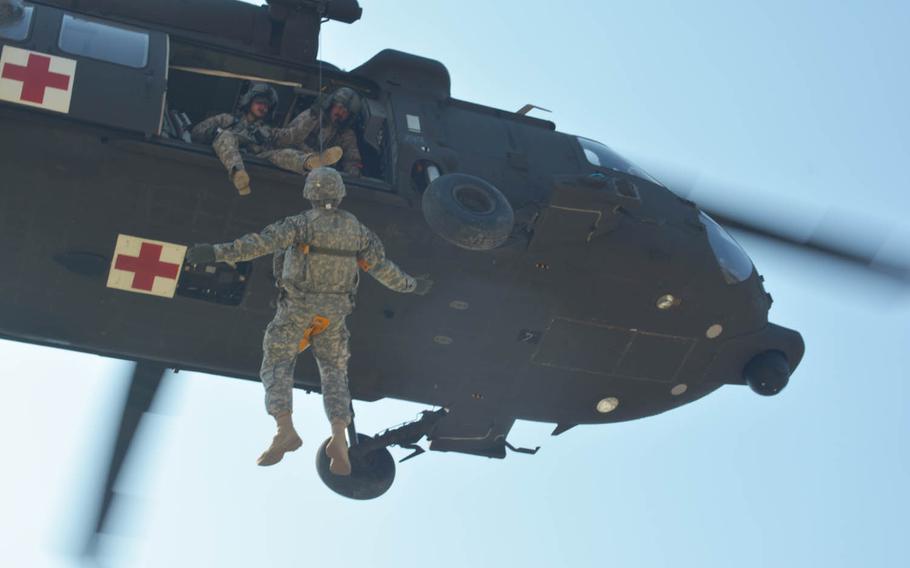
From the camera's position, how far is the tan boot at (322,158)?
12195mm

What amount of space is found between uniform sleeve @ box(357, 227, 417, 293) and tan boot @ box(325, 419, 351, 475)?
1.27 m

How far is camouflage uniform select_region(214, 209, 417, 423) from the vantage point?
1130 cm

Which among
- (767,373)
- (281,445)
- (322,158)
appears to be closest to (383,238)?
(322,158)

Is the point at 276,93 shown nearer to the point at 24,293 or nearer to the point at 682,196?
the point at 24,293

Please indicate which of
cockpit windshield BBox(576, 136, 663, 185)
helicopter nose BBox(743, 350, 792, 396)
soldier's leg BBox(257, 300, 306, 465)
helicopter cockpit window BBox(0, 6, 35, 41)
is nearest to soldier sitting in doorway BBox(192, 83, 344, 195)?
soldier's leg BBox(257, 300, 306, 465)

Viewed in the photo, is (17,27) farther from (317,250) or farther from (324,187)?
(317,250)

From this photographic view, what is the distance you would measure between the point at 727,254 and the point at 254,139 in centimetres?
514

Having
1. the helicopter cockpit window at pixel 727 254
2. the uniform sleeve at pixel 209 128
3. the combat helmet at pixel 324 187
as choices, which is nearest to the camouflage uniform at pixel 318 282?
the combat helmet at pixel 324 187

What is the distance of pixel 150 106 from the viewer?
1191cm

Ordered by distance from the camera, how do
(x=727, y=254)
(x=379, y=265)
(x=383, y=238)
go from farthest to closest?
1. (x=727, y=254)
2. (x=383, y=238)
3. (x=379, y=265)

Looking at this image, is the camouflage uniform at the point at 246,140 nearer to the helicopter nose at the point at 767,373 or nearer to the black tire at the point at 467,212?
the black tire at the point at 467,212

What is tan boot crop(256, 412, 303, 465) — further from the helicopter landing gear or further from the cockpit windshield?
the cockpit windshield

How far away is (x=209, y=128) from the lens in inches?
495

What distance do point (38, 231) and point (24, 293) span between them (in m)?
0.66
